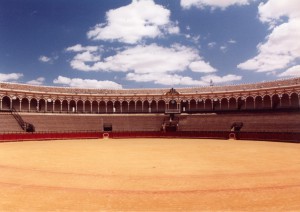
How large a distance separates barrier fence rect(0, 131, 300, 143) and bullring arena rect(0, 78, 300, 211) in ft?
0.41

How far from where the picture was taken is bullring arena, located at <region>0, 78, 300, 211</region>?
9297 millimetres

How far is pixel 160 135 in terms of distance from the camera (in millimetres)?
45531

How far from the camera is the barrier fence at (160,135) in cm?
3613

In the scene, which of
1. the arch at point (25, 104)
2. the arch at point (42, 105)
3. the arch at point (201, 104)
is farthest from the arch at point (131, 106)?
the arch at point (25, 104)

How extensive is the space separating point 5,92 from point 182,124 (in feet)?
90.6

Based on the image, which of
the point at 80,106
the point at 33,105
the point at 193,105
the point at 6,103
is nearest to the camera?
the point at 6,103

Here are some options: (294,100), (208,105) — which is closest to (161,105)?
(208,105)

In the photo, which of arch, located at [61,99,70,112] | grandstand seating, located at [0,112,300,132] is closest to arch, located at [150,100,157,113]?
grandstand seating, located at [0,112,300,132]

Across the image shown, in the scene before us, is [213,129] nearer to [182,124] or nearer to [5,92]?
[182,124]

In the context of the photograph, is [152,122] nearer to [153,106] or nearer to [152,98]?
[152,98]

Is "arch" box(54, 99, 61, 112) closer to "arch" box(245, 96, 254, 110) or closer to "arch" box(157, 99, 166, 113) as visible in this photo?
"arch" box(157, 99, 166, 113)

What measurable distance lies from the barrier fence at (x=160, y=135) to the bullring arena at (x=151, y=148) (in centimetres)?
13

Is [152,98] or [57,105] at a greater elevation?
[152,98]

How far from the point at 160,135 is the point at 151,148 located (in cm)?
1932
